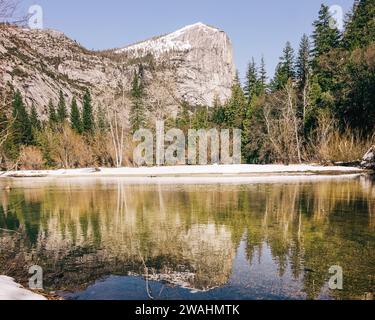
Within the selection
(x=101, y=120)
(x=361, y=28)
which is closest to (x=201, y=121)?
(x=101, y=120)

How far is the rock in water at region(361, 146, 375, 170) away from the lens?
30.5 meters

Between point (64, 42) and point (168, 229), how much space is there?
192599mm

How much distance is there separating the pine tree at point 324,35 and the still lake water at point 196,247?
1773 inches

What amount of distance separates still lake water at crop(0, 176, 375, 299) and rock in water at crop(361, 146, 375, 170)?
16679 mm

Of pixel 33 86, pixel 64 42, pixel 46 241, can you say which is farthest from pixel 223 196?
pixel 64 42

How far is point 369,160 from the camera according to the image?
3098 cm

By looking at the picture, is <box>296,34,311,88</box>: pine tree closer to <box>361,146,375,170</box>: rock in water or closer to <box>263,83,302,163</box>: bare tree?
<box>263,83,302,163</box>: bare tree

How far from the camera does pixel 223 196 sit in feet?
57.1

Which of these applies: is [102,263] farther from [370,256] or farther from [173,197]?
[173,197]

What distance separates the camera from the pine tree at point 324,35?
5447 cm

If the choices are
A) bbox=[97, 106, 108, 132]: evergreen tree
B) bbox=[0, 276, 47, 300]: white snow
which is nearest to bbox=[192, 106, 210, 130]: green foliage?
bbox=[97, 106, 108, 132]: evergreen tree

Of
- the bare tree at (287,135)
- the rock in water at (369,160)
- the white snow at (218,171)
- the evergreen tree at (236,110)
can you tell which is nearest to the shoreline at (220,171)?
the white snow at (218,171)

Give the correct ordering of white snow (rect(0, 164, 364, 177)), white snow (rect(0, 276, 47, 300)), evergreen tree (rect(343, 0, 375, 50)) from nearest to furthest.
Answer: white snow (rect(0, 276, 47, 300))
white snow (rect(0, 164, 364, 177))
evergreen tree (rect(343, 0, 375, 50))

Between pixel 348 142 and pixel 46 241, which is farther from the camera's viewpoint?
pixel 348 142
